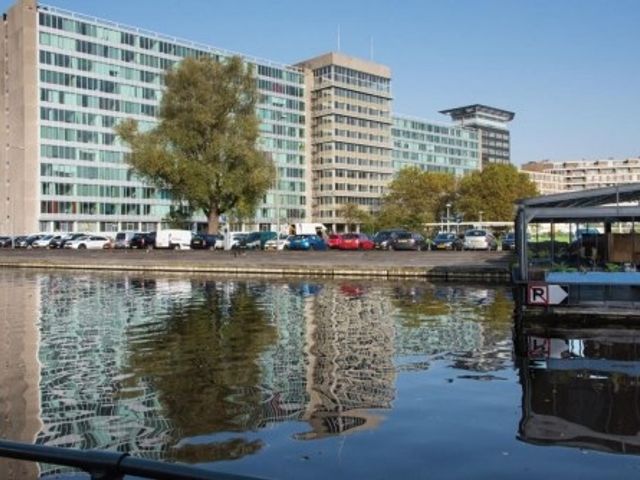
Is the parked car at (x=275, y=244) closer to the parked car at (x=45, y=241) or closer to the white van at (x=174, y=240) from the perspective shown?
the white van at (x=174, y=240)

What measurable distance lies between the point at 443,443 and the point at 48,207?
376 feet

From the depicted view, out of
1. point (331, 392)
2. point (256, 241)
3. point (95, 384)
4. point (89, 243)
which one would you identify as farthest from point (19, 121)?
point (331, 392)

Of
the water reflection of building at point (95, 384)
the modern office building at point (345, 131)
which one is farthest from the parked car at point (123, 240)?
the modern office building at point (345, 131)

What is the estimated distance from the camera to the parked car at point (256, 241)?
6450 centimetres

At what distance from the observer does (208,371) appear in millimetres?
12398

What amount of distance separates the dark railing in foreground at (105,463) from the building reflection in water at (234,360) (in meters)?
4.75

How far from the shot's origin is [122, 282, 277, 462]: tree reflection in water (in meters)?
8.69

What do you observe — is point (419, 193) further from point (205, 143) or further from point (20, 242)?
point (205, 143)

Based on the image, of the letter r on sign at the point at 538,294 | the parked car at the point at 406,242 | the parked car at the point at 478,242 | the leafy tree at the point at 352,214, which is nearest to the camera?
the letter r on sign at the point at 538,294

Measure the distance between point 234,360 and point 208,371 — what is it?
3.66 feet

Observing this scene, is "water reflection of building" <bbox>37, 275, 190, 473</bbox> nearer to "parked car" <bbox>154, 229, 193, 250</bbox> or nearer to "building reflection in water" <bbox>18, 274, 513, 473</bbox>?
"building reflection in water" <bbox>18, 274, 513, 473</bbox>

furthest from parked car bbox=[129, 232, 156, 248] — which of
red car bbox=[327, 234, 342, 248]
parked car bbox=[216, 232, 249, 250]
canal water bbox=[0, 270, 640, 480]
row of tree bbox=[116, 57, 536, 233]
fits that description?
canal water bbox=[0, 270, 640, 480]

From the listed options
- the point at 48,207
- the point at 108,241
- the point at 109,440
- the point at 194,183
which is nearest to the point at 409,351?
the point at 109,440

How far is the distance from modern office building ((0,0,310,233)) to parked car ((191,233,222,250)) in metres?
44.7
